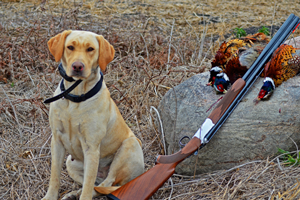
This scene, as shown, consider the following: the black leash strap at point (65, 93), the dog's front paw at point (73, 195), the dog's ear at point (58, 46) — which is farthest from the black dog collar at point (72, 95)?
the dog's front paw at point (73, 195)

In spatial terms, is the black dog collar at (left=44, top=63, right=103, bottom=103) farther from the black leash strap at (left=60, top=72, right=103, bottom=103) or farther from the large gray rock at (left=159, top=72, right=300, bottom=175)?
the large gray rock at (left=159, top=72, right=300, bottom=175)

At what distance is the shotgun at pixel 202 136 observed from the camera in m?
3.22

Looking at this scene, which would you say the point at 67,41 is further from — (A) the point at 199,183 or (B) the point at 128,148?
(A) the point at 199,183

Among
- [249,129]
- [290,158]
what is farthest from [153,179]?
[290,158]

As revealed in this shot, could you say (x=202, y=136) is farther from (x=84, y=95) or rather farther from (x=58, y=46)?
(x=58, y=46)

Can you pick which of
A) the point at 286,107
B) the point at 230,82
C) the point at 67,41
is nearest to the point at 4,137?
the point at 67,41

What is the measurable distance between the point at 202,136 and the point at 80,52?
61.7 inches

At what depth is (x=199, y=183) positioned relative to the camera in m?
3.60

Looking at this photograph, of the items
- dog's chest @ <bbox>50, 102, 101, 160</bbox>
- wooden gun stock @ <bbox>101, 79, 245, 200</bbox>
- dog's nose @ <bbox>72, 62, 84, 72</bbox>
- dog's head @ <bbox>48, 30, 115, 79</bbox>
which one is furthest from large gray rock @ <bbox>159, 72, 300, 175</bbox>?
dog's nose @ <bbox>72, 62, 84, 72</bbox>

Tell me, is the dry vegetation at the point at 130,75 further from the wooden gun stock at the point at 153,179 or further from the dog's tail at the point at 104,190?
the dog's tail at the point at 104,190

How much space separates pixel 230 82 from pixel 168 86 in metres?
1.73

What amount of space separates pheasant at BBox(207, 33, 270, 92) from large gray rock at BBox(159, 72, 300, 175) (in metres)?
0.26

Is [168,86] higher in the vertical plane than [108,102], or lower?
lower

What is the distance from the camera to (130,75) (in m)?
5.92
